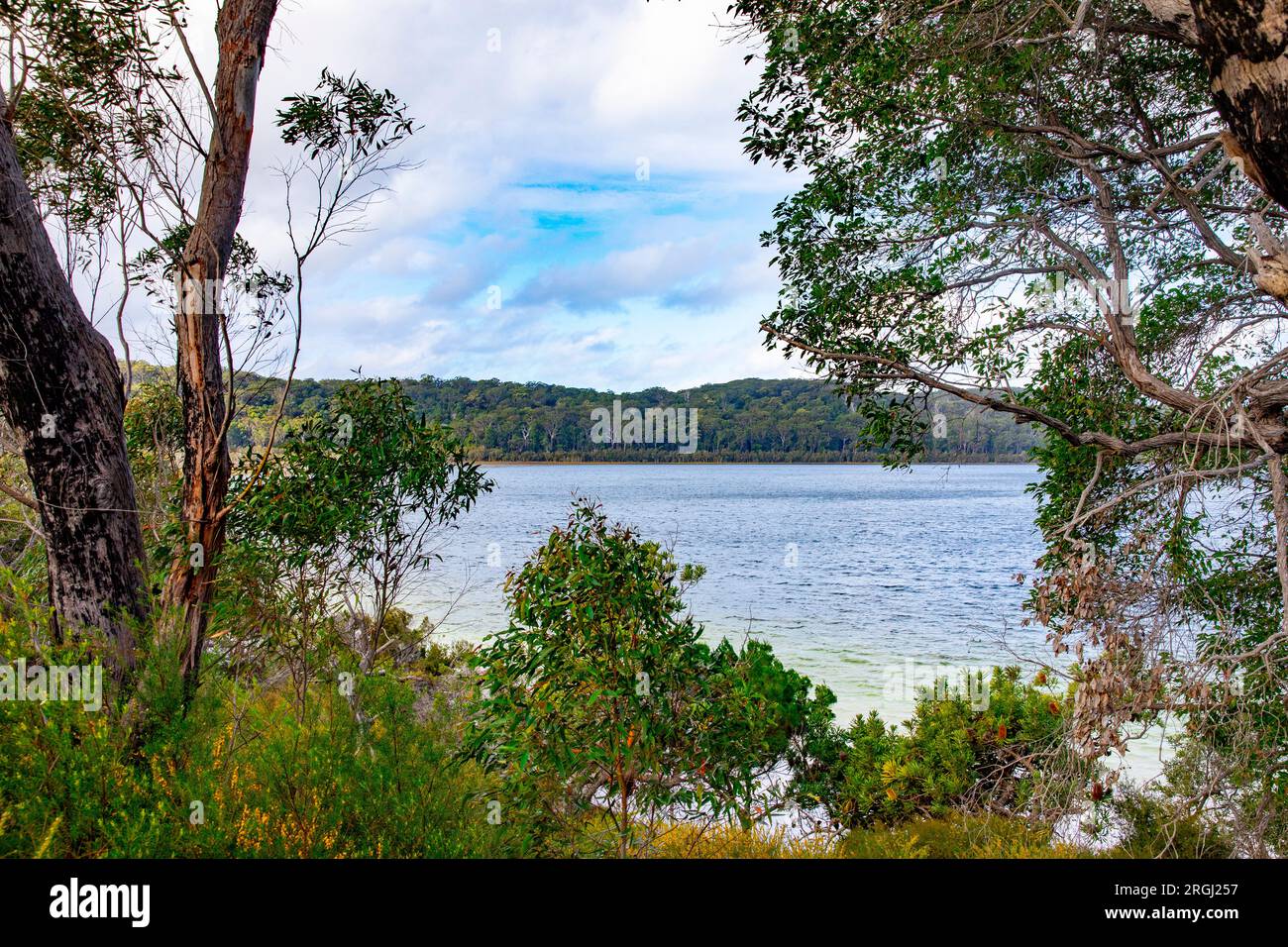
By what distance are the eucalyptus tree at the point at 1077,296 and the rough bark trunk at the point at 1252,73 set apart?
1.99 meters

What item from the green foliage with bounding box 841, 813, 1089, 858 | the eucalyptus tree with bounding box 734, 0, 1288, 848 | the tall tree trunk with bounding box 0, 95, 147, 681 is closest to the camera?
the tall tree trunk with bounding box 0, 95, 147, 681

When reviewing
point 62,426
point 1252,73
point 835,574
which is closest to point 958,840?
point 1252,73

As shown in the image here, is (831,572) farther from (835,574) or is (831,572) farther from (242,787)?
(242,787)

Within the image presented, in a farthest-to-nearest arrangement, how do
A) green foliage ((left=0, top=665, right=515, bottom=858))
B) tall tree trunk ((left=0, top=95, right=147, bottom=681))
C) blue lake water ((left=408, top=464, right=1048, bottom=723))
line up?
blue lake water ((left=408, top=464, right=1048, bottom=723)), tall tree trunk ((left=0, top=95, right=147, bottom=681)), green foliage ((left=0, top=665, right=515, bottom=858))

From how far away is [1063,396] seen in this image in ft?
18.4

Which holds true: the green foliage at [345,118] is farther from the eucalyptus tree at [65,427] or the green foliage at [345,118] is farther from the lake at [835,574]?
the lake at [835,574]

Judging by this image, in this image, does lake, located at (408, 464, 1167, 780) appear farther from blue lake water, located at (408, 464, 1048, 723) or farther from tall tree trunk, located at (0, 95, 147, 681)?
tall tree trunk, located at (0, 95, 147, 681)

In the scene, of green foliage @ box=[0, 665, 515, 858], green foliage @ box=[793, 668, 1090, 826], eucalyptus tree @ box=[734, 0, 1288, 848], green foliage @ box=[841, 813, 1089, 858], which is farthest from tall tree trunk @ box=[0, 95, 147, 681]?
green foliage @ box=[793, 668, 1090, 826]

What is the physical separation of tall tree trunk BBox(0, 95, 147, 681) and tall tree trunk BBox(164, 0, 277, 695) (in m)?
0.32

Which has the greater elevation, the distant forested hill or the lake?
the distant forested hill

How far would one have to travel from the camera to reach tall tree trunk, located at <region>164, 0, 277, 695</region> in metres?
4.16

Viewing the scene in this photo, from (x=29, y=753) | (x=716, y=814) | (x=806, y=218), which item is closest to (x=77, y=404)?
(x=29, y=753)

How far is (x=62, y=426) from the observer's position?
150 inches
